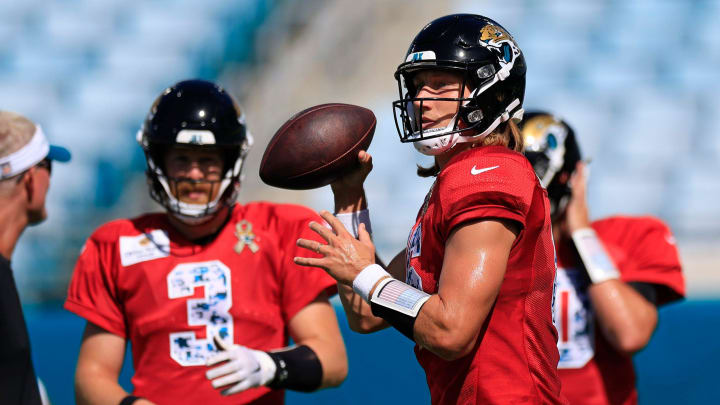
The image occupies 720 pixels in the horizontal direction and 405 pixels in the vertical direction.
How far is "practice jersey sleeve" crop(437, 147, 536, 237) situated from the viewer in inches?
64.3

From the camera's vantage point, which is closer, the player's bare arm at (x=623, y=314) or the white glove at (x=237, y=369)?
the white glove at (x=237, y=369)

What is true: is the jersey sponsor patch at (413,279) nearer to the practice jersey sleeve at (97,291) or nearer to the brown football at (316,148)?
the brown football at (316,148)

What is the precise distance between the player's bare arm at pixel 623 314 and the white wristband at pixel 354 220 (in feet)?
3.47

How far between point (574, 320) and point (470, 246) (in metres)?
1.40

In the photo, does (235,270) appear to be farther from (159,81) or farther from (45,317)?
(159,81)

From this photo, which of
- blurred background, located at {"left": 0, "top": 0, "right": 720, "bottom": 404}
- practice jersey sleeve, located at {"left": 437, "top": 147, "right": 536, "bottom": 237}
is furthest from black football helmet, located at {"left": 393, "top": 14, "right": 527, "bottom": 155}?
blurred background, located at {"left": 0, "top": 0, "right": 720, "bottom": 404}

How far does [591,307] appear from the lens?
290 centimetres

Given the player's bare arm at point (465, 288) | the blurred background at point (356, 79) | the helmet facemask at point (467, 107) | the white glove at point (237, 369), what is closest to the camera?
the player's bare arm at point (465, 288)

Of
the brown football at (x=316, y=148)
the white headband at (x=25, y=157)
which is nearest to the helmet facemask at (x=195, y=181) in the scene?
the white headband at (x=25, y=157)

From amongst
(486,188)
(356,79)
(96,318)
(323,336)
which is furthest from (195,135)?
(356,79)

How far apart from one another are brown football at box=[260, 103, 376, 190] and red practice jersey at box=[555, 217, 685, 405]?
1059 millimetres

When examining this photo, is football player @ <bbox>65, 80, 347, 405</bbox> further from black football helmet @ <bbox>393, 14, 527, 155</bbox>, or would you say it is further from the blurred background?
the blurred background

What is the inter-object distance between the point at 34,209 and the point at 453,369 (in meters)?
1.50

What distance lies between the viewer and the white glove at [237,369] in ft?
6.42
